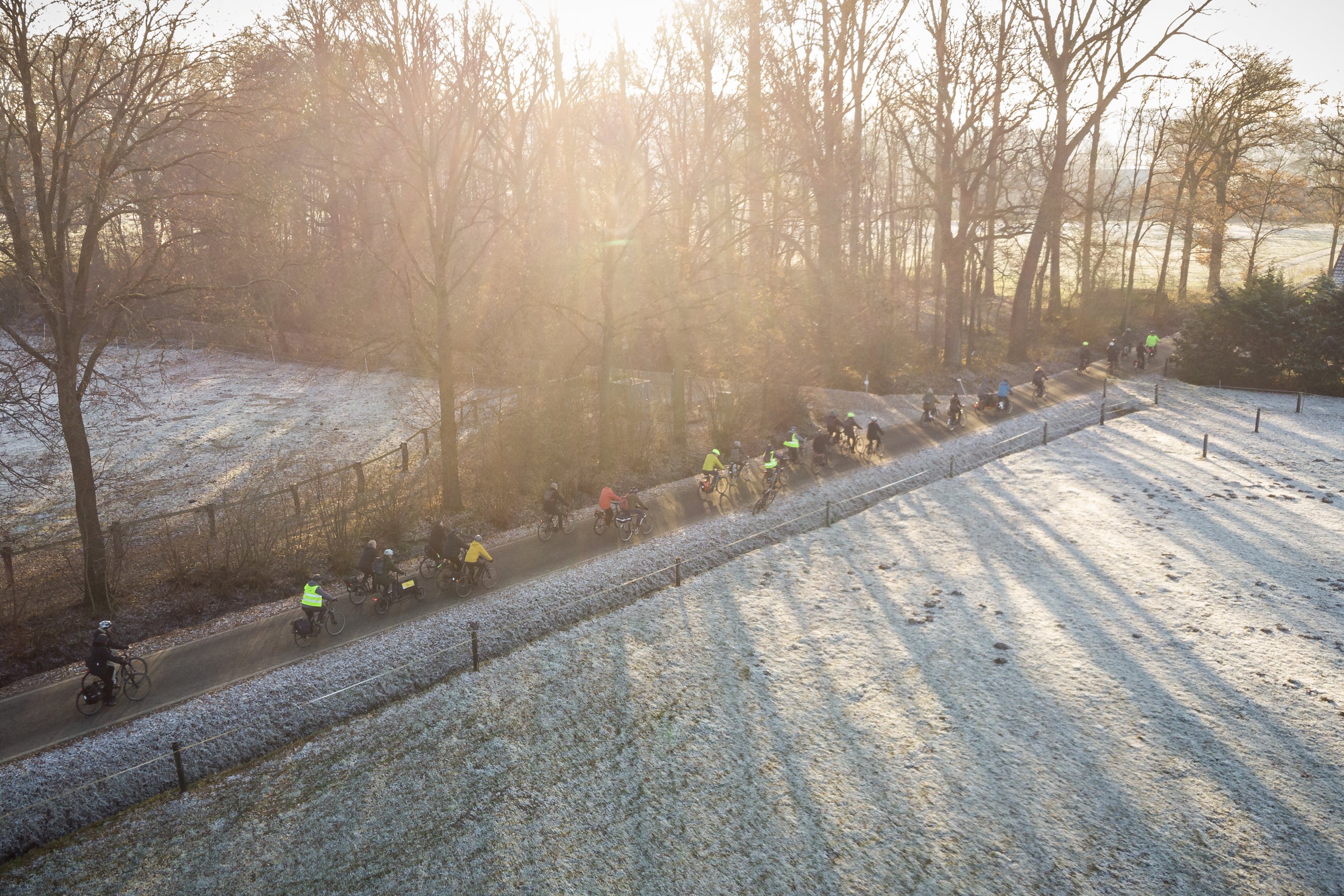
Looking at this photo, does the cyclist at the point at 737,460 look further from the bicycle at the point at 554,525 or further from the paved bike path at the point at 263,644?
the bicycle at the point at 554,525

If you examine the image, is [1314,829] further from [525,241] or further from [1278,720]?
[525,241]

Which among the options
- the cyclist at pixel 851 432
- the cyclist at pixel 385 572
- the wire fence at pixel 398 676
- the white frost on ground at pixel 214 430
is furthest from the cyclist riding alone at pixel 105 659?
the cyclist at pixel 851 432

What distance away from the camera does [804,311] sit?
30.9 meters

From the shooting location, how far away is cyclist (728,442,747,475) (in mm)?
18984

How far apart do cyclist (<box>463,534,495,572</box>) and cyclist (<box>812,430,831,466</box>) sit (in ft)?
34.7

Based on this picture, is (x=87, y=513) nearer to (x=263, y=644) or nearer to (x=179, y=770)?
(x=263, y=644)

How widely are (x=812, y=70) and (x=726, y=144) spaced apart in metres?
13.5

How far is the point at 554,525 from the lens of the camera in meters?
16.3

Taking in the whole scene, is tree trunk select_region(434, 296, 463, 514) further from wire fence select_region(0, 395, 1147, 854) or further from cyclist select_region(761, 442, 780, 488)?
cyclist select_region(761, 442, 780, 488)

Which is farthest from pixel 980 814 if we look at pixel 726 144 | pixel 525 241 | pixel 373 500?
pixel 525 241

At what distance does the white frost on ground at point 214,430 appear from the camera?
60.5ft

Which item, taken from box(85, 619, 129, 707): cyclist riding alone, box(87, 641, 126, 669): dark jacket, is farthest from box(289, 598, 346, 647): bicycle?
box(87, 641, 126, 669): dark jacket

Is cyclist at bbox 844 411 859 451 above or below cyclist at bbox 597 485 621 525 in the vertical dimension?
above

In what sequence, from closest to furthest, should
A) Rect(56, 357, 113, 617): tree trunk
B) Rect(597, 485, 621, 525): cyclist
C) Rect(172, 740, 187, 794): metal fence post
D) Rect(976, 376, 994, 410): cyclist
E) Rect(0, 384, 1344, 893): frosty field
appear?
Rect(0, 384, 1344, 893): frosty field → Rect(172, 740, 187, 794): metal fence post → Rect(56, 357, 113, 617): tree trunk → Rect(597, 485, 621, 525): cyclist → Rect(976, 376, 994, 410): cyclist
